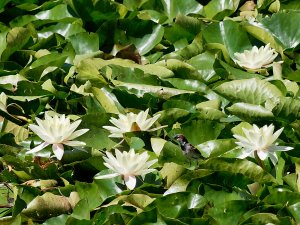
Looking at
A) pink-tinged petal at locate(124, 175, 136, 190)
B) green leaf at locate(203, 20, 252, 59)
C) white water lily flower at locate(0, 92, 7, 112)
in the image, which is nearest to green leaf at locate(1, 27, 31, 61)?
white water lily flower at locate(0, 92, 7, 112)

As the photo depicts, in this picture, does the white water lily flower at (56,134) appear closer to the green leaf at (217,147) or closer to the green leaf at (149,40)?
the green leaf at (217,147)

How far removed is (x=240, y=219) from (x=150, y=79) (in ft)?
2.64

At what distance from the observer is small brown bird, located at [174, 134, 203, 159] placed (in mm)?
2145

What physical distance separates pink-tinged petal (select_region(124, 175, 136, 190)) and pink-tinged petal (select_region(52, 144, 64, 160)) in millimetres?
208

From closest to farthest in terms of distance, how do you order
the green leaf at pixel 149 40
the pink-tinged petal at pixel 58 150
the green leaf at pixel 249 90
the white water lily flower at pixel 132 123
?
the pink-tinged petal at pixel 58 150, the white water lily flower at pixel 132 123, the green leaf at pixel 249 90, the green leaf at pixel 149 40

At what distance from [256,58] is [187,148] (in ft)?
1.81

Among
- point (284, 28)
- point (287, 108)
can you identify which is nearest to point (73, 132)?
point (287, 108)

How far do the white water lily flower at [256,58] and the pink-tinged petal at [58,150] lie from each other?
2.53 feet

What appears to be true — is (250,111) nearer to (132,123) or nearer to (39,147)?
(132,123)

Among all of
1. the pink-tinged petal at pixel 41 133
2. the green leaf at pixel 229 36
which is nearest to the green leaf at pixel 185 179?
the pink-tinged petal at pixel 41 133

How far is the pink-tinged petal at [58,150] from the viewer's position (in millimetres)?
2062

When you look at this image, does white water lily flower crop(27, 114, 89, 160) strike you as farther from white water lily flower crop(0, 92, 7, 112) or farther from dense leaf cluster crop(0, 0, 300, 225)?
white water lily flower crop(0, 92, 7, 112)

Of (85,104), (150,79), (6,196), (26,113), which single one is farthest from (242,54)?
(6,196)

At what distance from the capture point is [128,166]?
1.96 metres
